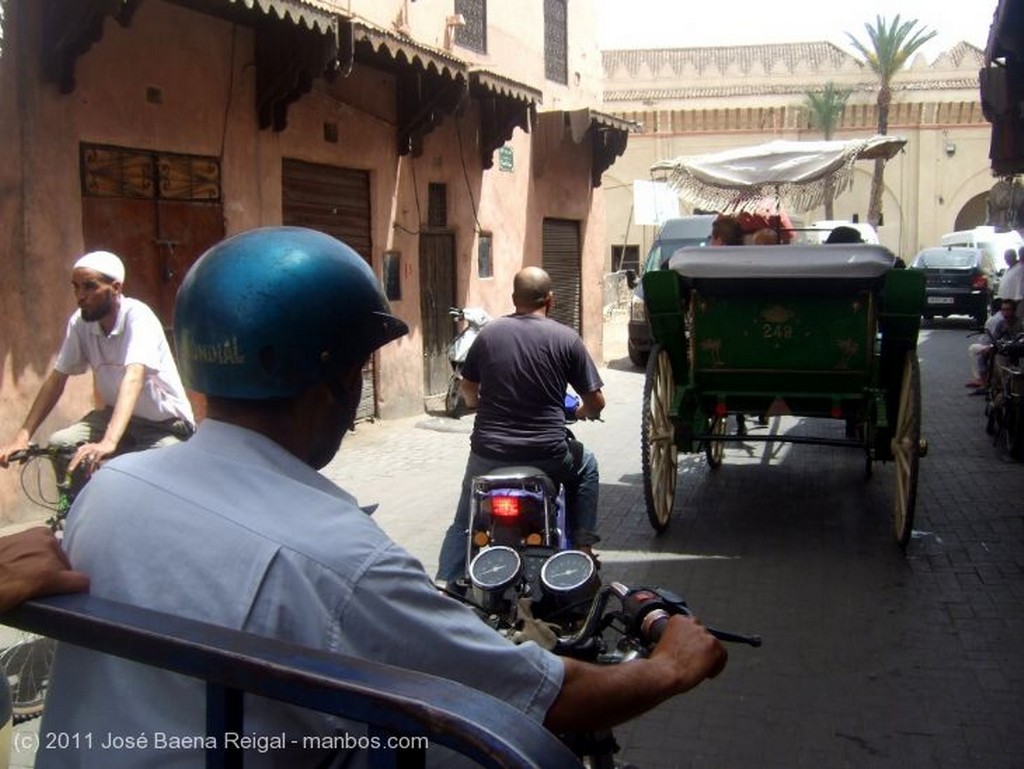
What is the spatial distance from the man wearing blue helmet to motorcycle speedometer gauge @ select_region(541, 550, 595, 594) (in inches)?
35.1

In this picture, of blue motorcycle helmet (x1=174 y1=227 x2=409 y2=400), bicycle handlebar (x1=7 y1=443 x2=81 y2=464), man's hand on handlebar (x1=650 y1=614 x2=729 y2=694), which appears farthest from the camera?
bicycle handlebar (x1=7 y1=443 x2=81 y2=464)

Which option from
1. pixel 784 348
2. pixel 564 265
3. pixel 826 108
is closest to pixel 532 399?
pixel 784 348

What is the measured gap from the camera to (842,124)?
129ft

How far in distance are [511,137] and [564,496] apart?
33.4ft

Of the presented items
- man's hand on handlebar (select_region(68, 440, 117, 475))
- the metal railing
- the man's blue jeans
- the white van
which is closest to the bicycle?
man's hand on handlebar (select_region(68, 440, 117, 475))

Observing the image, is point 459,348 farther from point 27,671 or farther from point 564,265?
point 27,671

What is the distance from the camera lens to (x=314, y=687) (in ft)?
4.06

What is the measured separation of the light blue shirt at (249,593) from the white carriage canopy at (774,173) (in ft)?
30.7

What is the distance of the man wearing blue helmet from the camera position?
1.44 meters

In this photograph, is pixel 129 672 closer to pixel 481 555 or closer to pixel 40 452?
pixel 481 555

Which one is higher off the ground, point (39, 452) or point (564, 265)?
point (564, 265)

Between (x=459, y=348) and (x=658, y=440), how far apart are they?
5.47 m

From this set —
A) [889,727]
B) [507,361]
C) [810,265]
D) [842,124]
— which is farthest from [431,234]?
[842,124]

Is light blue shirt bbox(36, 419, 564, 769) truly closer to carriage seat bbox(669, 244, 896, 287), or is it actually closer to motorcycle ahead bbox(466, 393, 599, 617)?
motorcycle ahead bbox(466, 393, 599, 617)
